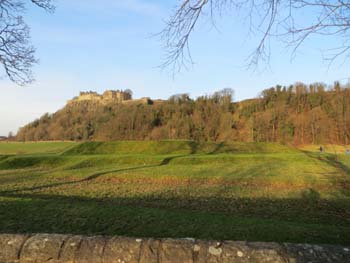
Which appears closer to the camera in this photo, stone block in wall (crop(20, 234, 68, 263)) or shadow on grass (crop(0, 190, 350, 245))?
stone block in wall (crop(20, 234, 68, 263))

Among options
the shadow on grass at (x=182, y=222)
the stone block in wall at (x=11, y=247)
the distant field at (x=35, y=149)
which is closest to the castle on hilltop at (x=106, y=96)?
the distant field at (x=35, y=149)

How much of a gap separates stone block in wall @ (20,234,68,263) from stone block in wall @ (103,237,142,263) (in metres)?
0.62

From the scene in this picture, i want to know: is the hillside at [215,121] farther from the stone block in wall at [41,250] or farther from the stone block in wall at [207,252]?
the stone block in wall at [41,250]

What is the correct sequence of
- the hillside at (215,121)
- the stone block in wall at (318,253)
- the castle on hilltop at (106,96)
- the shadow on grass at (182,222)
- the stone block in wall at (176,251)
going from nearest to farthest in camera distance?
the stone block in wall at (318,253)
the stone block in wall at (176,251)
the shadow on grass at (182,222)
the hillside at (215,121)
the castle on hilltop at (106,96)

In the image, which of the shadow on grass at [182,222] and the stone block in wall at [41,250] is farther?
the shadow on grass at [182,222]

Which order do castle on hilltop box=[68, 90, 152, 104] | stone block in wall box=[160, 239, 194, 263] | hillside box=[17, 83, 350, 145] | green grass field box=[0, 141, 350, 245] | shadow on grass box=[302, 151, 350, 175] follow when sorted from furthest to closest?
castle on hilltop box=[68, 90, 152, 104] → hillside box=[17, 83, 350, 145] → shadow on grass box=[302, 151, 350, 175] → green grass field box=[0, 141, 350, 245] → stone block in wall box=[160, 239, 194, 263]

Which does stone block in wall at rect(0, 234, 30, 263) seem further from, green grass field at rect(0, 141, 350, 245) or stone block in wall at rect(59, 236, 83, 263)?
green grass field at rect(0, 141, 350, 245)

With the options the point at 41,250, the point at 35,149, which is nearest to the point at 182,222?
the point at 41,250

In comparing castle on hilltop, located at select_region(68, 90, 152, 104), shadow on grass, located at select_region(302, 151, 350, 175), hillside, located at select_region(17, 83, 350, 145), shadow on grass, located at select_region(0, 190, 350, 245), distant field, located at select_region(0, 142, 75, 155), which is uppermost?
castle on hilltop, located at select_region(68, 90, 152, 104)

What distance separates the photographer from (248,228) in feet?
17.7

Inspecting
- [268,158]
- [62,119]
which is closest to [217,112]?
[268,158]

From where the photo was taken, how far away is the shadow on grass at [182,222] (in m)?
5.07

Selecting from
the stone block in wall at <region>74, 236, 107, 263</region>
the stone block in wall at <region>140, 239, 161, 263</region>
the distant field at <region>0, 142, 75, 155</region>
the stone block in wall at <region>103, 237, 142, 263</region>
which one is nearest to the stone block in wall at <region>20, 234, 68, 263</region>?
the stone block in wall at <region>74, 236, 107, 263</region>

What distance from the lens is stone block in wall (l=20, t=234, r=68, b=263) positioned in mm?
3299
